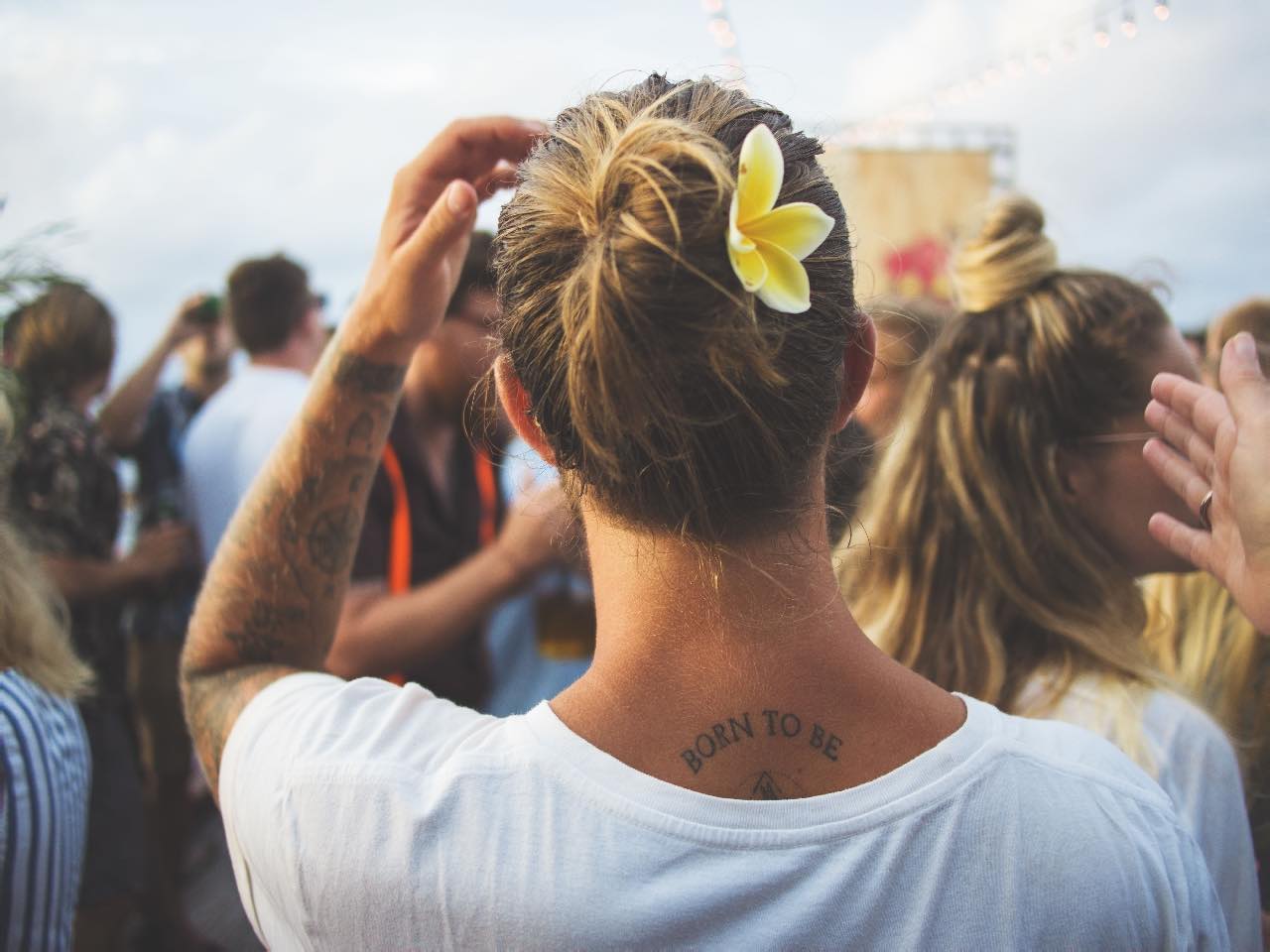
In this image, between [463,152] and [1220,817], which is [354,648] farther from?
[1220,817]

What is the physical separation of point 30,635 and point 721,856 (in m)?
1.35

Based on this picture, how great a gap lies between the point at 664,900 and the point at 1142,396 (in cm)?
128

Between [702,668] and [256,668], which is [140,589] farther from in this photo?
[702,668]

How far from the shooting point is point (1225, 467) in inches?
45.3

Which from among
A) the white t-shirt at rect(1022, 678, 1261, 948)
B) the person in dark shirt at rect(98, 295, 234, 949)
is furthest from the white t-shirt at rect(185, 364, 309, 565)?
the white t-shirt at rect(1022, 678, 1261, 948)

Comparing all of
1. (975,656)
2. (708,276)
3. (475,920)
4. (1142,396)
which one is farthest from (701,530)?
(1142,396)

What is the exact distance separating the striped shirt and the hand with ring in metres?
1.73

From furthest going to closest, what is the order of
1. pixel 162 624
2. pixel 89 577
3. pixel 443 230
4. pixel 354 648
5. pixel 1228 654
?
1. pixel 162 624
2. pixel 89 577
3. pixel 354 648
4. pixel 1228 654
5. pixel 443 230

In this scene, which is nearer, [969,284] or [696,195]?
[696,195]

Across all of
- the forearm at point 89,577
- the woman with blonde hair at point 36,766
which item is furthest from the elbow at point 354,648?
the forearm at point 89,577

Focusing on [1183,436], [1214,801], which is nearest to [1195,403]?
[1183,436]

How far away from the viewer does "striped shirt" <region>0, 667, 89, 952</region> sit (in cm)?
132

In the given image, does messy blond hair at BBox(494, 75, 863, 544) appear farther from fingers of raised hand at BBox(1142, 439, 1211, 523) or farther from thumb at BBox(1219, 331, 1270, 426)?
fingers of raised hand at BBox(1142, 439, 1211, 523)

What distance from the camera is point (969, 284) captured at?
5.80 feet
